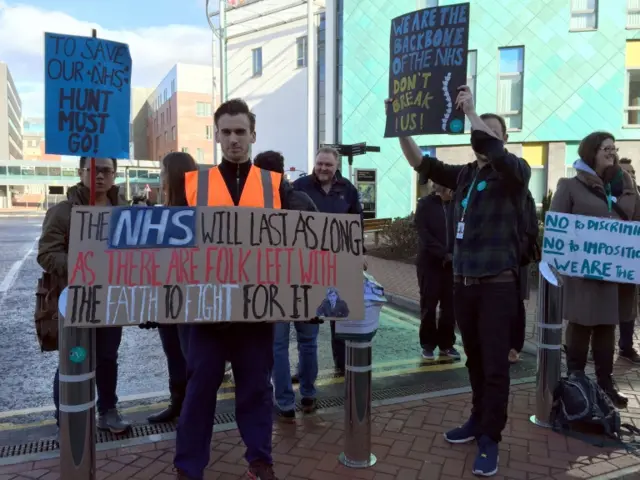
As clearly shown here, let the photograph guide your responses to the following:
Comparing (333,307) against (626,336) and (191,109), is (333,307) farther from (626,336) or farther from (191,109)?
(191,109)

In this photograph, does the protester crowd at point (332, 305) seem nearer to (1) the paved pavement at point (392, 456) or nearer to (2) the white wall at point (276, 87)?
(1) the paved pavement at point (392, 456)

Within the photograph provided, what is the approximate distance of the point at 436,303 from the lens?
18.4 ft

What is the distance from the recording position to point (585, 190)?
421 cm

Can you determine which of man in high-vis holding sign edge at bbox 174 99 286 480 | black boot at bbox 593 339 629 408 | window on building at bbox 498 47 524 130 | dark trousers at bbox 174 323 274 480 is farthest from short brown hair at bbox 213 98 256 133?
window on building at bbox 498 47 524 130

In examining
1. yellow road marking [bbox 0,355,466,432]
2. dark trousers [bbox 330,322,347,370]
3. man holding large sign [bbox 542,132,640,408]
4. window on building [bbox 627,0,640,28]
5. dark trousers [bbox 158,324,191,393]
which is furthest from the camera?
window on building [bbox 627,0,640,28]

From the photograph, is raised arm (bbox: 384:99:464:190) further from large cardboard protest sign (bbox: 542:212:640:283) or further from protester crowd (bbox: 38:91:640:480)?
large cardboard protest sign (bbox: 542:212:640:283)

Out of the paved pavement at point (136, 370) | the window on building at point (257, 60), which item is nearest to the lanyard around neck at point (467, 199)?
the paved pavement at point (136, 370)

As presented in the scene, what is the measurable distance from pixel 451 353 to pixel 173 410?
118 inches

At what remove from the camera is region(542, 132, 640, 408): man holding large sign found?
416 centimetres

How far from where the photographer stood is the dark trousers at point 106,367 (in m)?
3.66

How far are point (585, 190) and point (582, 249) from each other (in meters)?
0.46

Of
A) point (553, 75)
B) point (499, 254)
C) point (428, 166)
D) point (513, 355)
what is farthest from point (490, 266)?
point (553, 75)

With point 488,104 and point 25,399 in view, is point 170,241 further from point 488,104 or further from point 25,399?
point 488,104

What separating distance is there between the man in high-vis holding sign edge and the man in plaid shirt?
3.87 ft
